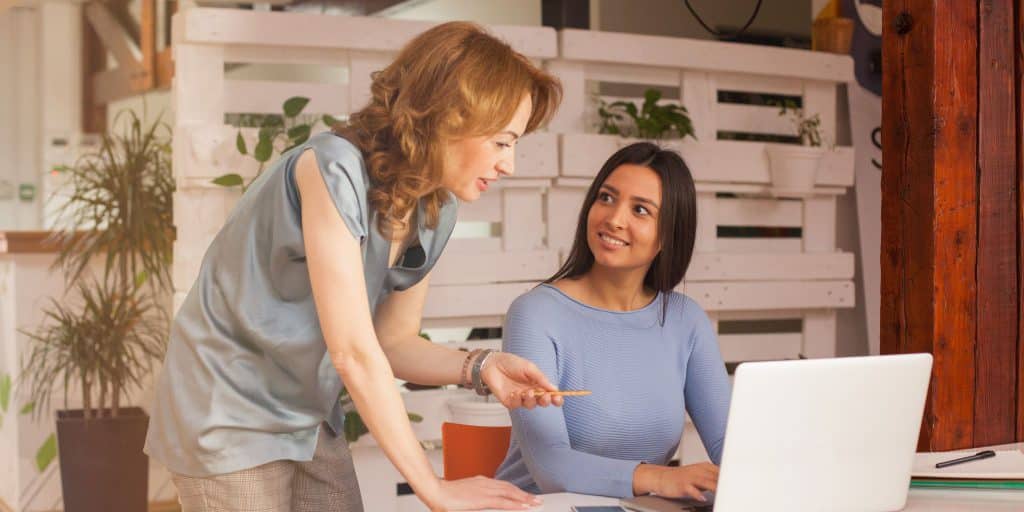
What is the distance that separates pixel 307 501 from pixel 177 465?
0.71 feet

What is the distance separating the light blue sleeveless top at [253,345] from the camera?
1479mm

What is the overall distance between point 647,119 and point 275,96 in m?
1.14

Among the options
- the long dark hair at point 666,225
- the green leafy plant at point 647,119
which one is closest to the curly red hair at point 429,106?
the long dark hair at point 666,225

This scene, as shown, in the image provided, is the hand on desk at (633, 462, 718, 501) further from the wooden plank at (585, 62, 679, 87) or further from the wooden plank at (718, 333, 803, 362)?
the wooden plank at (718, 333, 803, 362)

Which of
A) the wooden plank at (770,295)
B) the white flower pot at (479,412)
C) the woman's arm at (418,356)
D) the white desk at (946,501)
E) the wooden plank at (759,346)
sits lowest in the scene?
the white flower pot at (479,412)

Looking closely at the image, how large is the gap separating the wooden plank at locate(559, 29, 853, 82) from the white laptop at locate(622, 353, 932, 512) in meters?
2.15

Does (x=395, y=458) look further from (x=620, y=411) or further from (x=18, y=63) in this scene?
(x=18, y=63)

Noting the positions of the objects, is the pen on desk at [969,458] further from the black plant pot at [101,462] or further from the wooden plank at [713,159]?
the black plant pot at [101,462]

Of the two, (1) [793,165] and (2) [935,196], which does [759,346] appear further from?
(2) [935,196]

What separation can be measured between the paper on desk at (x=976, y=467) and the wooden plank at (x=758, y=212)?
75.2 inches

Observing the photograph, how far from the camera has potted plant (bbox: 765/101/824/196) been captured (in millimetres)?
3754

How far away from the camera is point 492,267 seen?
11.3 ft

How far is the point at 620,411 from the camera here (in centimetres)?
214

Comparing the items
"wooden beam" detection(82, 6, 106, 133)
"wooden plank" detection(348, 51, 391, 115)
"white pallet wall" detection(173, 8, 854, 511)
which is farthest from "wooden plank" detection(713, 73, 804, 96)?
"wooden beam" detection(82, 6, 106, 133)
